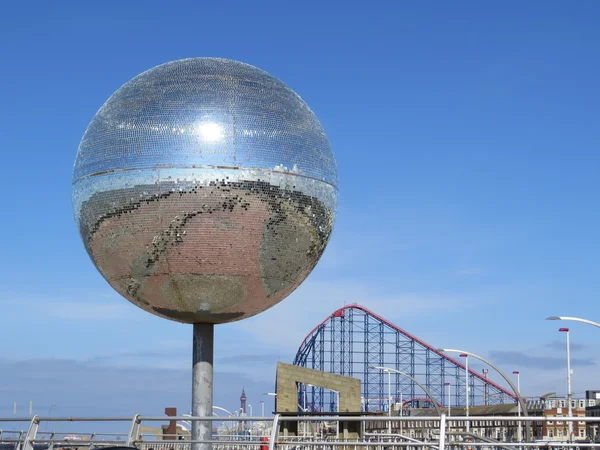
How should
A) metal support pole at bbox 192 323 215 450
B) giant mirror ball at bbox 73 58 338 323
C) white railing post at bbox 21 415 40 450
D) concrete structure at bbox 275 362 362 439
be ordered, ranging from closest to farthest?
giant mirror ball at bbox 73 58 338 323
metal support pole at bbox 192 323 215 450
white railing post at bbox 21 415 40 450
concrete structure at bbox 275 362 362 439

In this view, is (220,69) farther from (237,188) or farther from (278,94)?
(237,188)

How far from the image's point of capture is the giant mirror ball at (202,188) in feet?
29.5

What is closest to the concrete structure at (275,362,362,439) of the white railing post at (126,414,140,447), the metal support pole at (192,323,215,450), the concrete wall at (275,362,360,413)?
the concrete wall at (275,362,360,413)

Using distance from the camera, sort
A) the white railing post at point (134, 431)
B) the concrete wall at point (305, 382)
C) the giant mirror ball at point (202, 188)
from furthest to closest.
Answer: the concrete wall at point (305, 382)
the white railing post at point (134, 431)
the giant mirror ball at point (202, 188)

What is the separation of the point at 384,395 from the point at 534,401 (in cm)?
1851

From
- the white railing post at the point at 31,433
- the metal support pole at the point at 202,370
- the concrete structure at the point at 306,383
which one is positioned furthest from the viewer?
the concrete structure at the point at 306,383

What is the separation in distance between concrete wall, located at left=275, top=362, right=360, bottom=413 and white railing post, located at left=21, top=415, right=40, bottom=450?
2024cm

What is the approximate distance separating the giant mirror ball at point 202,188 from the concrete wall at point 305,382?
2196 centimetres

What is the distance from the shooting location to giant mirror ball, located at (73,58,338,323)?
354 inches

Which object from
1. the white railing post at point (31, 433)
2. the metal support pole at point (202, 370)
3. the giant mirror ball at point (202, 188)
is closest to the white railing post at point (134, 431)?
the metal support pole at point (202, 370)

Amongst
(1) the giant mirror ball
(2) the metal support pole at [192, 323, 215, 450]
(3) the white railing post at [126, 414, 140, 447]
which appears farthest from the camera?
(2) the metal support pole at [192, 323, 215, 450]

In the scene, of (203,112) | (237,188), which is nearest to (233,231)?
(237,188)

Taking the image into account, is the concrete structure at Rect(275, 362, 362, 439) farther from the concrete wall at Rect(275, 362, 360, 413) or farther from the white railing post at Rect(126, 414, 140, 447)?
the white railing post at Rect(126, 414, 140, 447)

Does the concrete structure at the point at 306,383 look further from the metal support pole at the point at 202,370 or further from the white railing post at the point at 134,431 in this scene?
the white railing post at the point at 134,431
